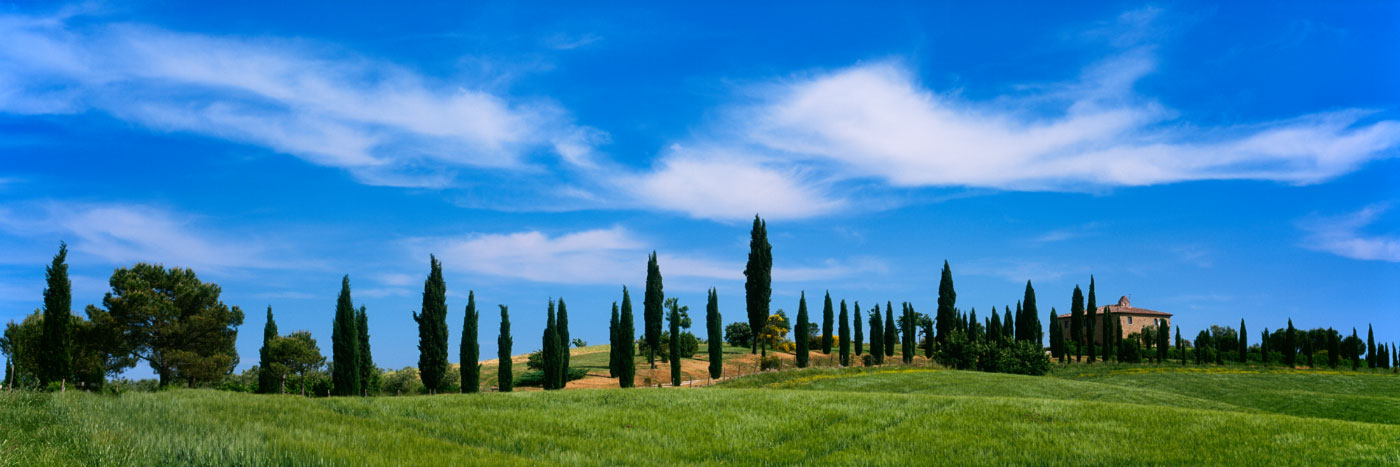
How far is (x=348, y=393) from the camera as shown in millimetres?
44688

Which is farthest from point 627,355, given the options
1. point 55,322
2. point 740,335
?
point 740,335

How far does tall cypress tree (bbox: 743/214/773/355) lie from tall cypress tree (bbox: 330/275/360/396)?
124 feet

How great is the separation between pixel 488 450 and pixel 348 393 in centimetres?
3409

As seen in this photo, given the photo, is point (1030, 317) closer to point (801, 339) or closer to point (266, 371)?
point (801, 339)

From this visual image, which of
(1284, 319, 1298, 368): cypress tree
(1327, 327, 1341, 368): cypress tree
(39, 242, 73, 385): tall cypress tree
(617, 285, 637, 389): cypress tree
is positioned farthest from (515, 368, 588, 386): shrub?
(1327, 327, 1341, 368): cypress tree

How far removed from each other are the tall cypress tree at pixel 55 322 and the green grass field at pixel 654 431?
73.5 ft

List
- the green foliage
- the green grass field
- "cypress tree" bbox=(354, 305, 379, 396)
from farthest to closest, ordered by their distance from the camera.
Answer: the green foliage → "cypress tree" bbox=(354, 305, 379, 396) → the green grass field

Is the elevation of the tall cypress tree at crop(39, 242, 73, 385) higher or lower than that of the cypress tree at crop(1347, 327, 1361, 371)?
higher

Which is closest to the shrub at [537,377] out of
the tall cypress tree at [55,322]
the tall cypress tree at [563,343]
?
the tall cypress tree at [563,343]

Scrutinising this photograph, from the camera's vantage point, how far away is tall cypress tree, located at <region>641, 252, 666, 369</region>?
6731 cm

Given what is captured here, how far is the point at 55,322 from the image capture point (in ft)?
131

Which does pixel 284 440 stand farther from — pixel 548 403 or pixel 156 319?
pixel 156 319

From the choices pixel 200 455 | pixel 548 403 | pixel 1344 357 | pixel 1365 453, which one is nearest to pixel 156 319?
pixel 548 403

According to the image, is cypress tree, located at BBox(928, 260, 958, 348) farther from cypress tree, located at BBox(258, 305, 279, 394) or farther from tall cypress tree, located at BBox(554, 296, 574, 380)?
cypress tree, located at BBox(258, 305, 279, 394)
